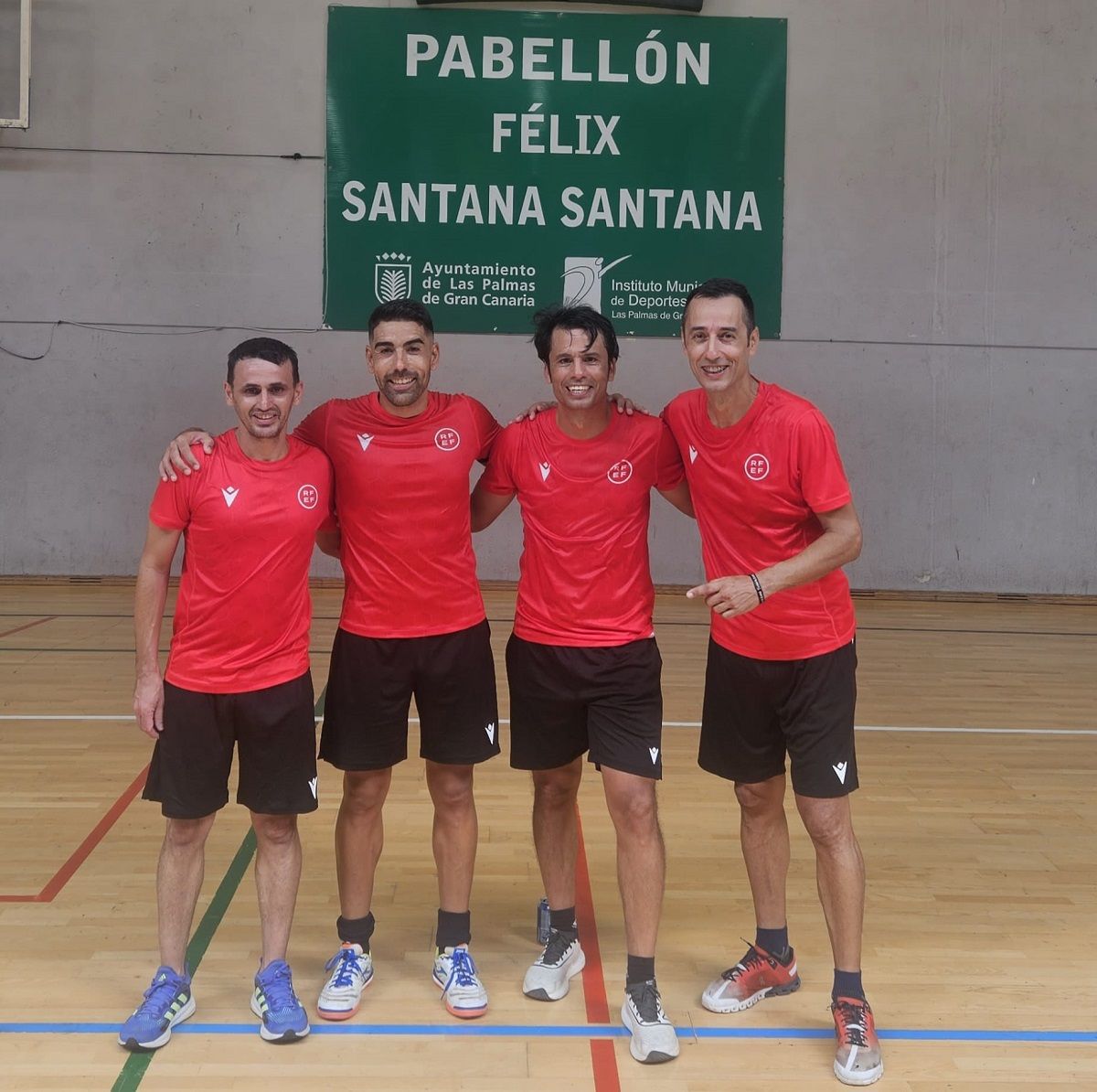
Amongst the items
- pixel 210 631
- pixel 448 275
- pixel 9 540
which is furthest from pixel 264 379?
pixel 9 540

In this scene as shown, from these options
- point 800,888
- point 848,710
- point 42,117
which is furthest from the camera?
point 42,117

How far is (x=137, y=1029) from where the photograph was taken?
2975 millimetres

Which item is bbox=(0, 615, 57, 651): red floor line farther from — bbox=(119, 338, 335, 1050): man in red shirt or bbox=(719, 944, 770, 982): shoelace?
bbox=(719, 944, 770, 982): shoelace

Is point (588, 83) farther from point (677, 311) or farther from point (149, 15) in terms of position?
point (149, 15)

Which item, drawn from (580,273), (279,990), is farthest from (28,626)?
(279,990)

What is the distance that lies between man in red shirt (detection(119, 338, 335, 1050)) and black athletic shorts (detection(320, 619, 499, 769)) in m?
0.17

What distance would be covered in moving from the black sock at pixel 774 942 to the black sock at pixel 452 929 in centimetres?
85

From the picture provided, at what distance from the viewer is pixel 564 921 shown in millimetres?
3521

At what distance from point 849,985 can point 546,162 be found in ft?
29.9

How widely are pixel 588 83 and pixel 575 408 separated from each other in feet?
27.5

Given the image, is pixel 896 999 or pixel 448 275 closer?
pixel 896 999

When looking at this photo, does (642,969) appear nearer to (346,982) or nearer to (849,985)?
(849,985)

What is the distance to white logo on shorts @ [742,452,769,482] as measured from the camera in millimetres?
3143

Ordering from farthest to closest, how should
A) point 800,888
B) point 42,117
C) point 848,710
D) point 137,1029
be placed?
point 42,117 < point 800,888 < point 848,710 < point 137,1029
